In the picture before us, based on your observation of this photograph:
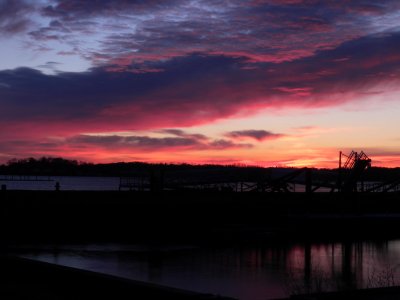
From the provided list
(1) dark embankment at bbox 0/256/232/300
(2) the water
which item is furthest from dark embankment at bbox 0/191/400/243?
(1) dark embankment at bbox 0/256/232/300

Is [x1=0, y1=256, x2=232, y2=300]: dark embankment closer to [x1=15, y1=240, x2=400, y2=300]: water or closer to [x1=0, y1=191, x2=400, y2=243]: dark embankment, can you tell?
[x1=15, y1=240, x2=400, y2=300]: water

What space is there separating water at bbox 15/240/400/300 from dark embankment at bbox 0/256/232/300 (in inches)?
320

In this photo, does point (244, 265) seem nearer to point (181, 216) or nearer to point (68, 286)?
point (68, 286)

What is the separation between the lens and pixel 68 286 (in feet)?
43.7

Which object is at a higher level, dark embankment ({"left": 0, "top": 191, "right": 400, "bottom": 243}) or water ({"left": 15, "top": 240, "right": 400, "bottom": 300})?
dark embankment ({"left": 0, "top": 191, "right": 400, "bottom": 243})

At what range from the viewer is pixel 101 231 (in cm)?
4131

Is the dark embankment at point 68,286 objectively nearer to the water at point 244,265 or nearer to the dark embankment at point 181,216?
the water at point 244,265

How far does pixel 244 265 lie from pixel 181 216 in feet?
60.9

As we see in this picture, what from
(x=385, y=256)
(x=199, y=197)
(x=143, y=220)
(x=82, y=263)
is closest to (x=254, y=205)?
(x=199, y=197)

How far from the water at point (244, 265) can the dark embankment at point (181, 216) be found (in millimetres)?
5137

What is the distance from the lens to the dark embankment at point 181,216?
40.3 meters

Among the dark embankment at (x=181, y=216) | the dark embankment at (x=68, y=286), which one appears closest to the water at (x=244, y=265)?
the dark embankment at (x=181, y=216)

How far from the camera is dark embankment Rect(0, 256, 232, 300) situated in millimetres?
11641

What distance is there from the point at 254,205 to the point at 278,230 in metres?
5.17
